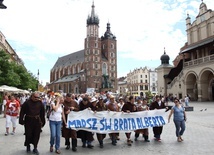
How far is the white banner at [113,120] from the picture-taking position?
7.88 m

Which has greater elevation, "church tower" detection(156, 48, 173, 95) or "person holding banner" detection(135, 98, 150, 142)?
"church tower" detection(156, 48, 173, 95)

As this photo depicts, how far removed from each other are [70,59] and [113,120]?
4583 inches

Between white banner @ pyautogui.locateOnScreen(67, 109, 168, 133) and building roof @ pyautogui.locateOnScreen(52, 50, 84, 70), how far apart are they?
101309 millimetres

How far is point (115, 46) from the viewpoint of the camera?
352 feet

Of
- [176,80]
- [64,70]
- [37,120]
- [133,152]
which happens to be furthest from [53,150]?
[64,70]

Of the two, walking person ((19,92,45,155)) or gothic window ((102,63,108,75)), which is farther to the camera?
gothic window ((102,63,108,75))

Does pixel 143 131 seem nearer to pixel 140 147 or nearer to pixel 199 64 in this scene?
pixel 140 147

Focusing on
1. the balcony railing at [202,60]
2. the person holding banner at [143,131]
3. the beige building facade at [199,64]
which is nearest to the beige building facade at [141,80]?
the beige building facade at [199,64]

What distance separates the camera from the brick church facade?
9739 cm

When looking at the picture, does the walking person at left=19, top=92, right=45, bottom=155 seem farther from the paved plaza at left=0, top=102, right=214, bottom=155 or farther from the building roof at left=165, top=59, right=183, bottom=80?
the building roof at left=165, top=59, right=183, bottom=80

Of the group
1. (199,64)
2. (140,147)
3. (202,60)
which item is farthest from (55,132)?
(199,64)

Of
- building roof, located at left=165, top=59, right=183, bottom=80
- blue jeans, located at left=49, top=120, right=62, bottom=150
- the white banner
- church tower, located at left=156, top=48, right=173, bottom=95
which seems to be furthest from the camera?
church tower, located at left=156, top=48, right=173, bottom=95

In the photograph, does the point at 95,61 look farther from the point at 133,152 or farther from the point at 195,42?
the point at 133,152

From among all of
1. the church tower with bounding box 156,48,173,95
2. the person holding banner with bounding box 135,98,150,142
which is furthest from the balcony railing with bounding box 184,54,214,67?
the person holding banner with bounding box 135,98,150,142
